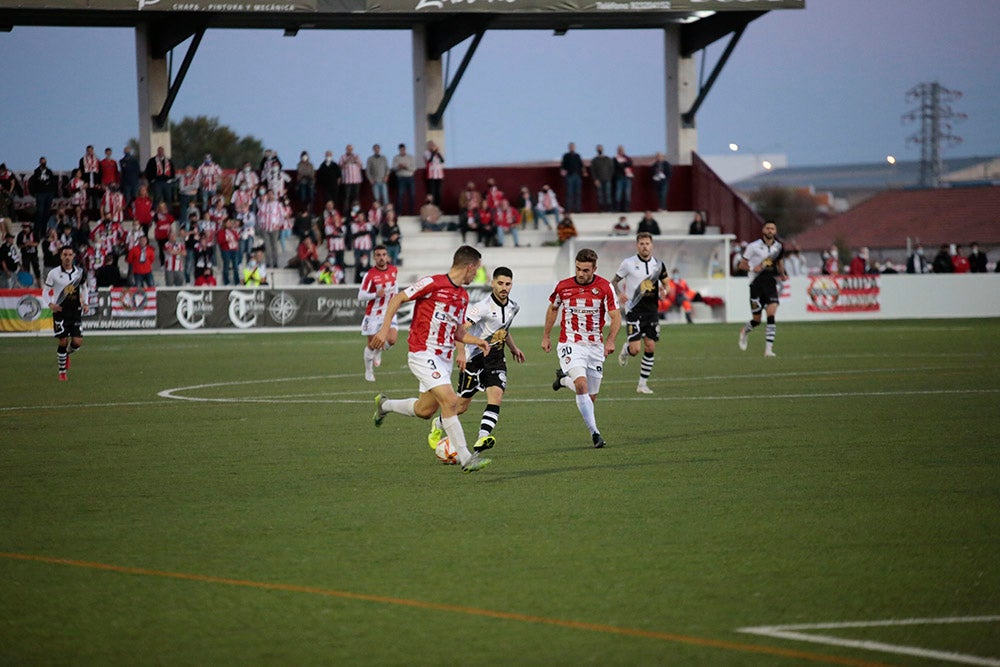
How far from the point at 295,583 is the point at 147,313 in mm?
32212

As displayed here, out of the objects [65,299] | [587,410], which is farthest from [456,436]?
[65,299]

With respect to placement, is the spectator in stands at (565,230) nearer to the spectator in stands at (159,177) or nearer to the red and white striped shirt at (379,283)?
the spectator in stands at (159,177)

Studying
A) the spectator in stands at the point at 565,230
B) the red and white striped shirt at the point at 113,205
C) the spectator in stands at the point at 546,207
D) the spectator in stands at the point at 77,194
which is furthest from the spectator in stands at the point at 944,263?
the spectator in stands at the point at 77,194

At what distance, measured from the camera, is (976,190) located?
93.2 metres

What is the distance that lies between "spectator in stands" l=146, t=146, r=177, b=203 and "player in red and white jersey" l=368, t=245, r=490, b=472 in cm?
3133

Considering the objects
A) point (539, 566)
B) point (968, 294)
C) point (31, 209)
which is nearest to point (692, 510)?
point (539, 566)

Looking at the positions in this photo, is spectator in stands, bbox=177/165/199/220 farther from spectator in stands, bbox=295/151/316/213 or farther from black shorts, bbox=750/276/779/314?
black shorts, bbox=750/276/779/314

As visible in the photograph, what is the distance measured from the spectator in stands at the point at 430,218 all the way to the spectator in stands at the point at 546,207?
3421 millimetres

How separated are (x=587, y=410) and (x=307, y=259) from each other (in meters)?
28.5

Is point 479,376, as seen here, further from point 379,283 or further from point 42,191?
point 42,191

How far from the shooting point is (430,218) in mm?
44625

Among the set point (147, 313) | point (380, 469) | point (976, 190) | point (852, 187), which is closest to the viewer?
point (380, 469)

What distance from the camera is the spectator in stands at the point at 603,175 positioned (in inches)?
1833

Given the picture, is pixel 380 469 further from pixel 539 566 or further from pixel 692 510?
pixel 539 566
